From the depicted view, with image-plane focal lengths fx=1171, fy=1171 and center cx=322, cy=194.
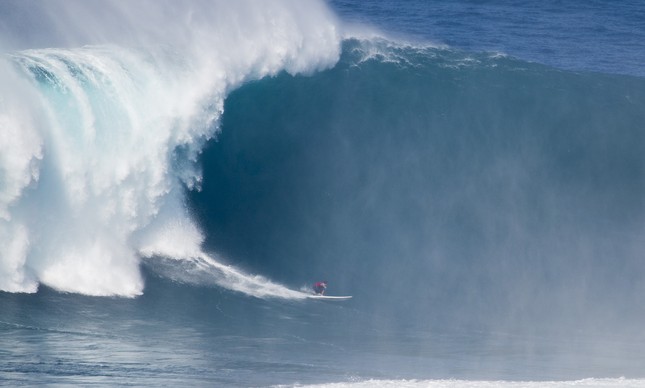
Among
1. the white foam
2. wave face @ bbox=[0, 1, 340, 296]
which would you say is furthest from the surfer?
the white foam

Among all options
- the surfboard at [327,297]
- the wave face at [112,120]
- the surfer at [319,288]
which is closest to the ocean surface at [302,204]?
the wave face at [112,120]

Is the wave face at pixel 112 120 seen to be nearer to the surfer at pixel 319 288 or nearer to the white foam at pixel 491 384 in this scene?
the surfer at pixel 319 288

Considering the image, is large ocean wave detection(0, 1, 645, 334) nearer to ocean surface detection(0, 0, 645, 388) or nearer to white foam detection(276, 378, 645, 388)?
ocean surface detection(0, 0, 645, 388)

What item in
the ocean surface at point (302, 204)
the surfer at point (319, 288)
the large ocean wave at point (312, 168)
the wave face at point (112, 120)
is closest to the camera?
the ocean surface at point (302, 204)

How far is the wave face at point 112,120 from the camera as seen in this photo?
2022 cm

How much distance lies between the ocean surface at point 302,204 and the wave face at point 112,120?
5 centimetres

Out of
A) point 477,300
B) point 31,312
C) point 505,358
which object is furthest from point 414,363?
point 31,312

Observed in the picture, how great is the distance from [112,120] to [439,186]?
25.6 feet

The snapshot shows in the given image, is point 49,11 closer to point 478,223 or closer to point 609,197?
point 478,223

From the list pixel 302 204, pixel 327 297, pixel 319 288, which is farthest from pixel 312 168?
pixel 327 297

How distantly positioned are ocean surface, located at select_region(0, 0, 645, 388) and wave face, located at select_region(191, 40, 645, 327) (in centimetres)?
7

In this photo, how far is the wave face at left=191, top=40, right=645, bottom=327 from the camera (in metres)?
23.2

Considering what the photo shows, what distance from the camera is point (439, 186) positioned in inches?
1033

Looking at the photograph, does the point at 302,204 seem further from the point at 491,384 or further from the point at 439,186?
the point at 491,384
